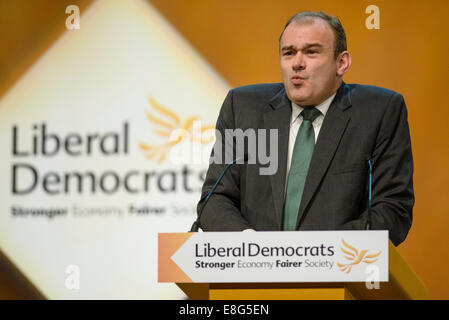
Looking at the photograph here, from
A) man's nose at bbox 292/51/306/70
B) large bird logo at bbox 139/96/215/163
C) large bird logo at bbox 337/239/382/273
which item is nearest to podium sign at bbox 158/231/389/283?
large bird logo at bbox 337/239/382/273

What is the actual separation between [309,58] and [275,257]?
3.59ft

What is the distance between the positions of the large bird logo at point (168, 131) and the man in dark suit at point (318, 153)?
853mm

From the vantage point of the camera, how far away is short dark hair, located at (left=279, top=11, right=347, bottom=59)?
9.51ft

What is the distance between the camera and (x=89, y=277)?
3.93 metres

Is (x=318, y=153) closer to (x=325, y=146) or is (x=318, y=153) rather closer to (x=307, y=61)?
(x=325, y=146)

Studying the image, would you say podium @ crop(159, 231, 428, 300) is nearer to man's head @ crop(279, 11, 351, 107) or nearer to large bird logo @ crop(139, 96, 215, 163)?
man's head @ crop(279, 11, 351, 107)

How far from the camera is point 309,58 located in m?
2.88

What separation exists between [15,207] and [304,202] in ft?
7.04

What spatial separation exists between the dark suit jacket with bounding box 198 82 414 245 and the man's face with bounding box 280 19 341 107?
8 cm

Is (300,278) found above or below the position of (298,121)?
below

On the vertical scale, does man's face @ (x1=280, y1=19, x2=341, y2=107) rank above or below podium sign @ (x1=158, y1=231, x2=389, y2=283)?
above

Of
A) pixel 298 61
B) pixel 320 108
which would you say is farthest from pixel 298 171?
pixel 298 61

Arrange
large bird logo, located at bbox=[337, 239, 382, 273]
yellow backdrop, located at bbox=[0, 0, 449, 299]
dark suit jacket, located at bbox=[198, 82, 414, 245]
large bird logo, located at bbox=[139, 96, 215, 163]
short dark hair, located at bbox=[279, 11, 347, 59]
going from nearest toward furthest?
1. large bird logo, located at bbox=[337, 239, 382, 273]
2. dark suit jacket, located at bbox=[198, 82, 414, 245]
3. short dark hair, located at bbox=[279, 11, 347, 59]
4. yellow backdrop, located at bbox=[0, 0, 449, 299]
5. large bird logo, located at bbox=[139, 96, 215, 163]

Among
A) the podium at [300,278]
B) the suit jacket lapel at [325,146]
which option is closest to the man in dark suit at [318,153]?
the suit jacket lapel at [325,146]
